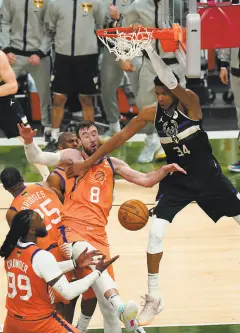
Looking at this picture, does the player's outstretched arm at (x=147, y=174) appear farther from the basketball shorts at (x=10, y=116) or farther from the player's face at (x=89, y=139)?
the basketball shorts at (x=10, y=116)

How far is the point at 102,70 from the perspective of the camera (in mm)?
13523

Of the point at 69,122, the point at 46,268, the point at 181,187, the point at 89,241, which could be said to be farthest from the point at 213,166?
the point at 69,122

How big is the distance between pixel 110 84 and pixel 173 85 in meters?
5.85

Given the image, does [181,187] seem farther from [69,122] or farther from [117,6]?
[69,122]

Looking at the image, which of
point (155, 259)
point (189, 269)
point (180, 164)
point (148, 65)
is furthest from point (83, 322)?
point (148, 65)

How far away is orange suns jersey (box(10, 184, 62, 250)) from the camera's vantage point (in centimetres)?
768

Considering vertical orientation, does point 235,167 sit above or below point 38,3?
below

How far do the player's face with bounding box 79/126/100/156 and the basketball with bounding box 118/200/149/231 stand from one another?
541 millimetres

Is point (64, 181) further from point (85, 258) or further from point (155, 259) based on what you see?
point (85, 258)

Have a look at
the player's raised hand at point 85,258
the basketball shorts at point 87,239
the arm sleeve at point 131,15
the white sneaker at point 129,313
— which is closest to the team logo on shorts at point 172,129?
the basketball shorts at point 87,239

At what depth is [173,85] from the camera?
768 centimetres

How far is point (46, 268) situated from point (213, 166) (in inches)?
84.8

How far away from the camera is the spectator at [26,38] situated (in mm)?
13234

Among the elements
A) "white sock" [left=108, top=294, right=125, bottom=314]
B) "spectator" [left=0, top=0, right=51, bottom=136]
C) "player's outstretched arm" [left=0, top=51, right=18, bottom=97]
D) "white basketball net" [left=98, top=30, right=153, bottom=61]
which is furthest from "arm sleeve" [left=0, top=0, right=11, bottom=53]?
"white sock" [left=108, top=294, right=125, bottom=314]
